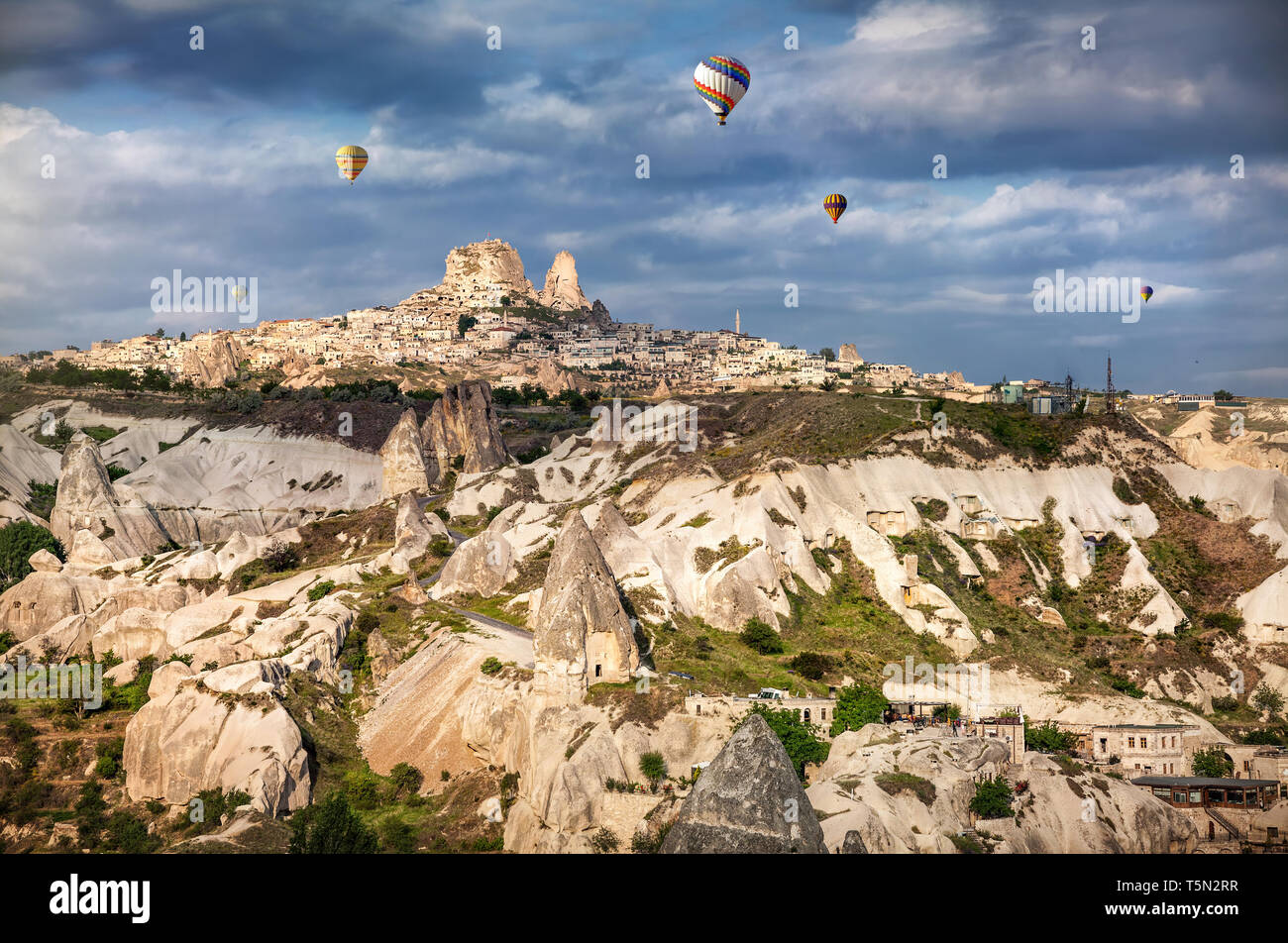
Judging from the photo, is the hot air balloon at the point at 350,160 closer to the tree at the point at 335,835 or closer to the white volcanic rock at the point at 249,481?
the white volcanic rock at the point at 249,481

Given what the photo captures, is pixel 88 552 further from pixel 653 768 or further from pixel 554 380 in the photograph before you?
pixel 554 380

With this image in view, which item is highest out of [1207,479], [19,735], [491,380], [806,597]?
[491,380]

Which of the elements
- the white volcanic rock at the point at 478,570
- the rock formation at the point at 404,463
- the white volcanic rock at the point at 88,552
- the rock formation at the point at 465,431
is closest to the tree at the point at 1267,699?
the white volcanic rock at the point at 478,570

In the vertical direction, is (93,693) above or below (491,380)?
below

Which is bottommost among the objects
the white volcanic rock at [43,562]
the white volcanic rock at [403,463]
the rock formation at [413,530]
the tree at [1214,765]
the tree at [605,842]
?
the tree at [1214,765]

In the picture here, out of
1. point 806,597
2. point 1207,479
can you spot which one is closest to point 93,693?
point 806,597

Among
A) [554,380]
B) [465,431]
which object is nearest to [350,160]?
[465,431]

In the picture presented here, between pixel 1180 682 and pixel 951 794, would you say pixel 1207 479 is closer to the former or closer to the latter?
pixel 1180 682
